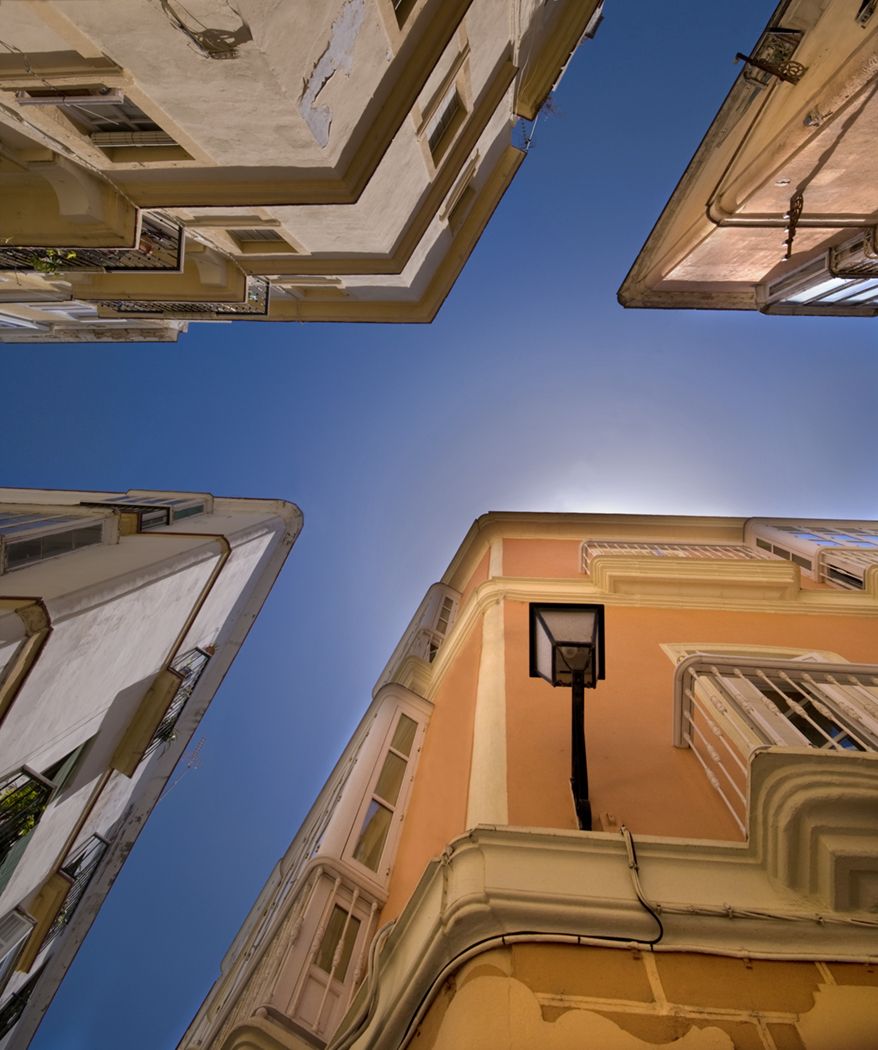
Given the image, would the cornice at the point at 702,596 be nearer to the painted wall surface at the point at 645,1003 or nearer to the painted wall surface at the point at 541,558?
the painted wall surface at the point at 541,558

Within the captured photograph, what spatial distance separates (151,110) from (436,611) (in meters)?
11.4

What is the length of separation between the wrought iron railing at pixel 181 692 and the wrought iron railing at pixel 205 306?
26.3ft

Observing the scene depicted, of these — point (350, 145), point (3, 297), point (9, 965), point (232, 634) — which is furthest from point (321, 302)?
point (9, 965)

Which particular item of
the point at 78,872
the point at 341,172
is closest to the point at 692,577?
the point at 341,172

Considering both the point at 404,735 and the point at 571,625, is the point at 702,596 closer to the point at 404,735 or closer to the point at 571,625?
the point at 404,735

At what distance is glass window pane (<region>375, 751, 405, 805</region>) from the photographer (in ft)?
22.7

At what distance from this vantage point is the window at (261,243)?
34.2 ft

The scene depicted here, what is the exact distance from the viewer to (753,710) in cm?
469

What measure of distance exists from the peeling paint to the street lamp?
612 cm

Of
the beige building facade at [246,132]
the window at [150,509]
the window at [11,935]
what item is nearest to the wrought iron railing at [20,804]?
the window at [11,935]

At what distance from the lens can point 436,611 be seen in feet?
46.5

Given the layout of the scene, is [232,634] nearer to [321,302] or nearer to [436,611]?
[436,611]

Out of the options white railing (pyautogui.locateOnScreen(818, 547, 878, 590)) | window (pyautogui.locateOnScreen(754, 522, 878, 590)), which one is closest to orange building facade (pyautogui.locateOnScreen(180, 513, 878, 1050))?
white railing (pyautogui.locateOnScreen(818, 547, 878, 590))

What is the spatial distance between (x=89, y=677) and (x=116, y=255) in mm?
6812
